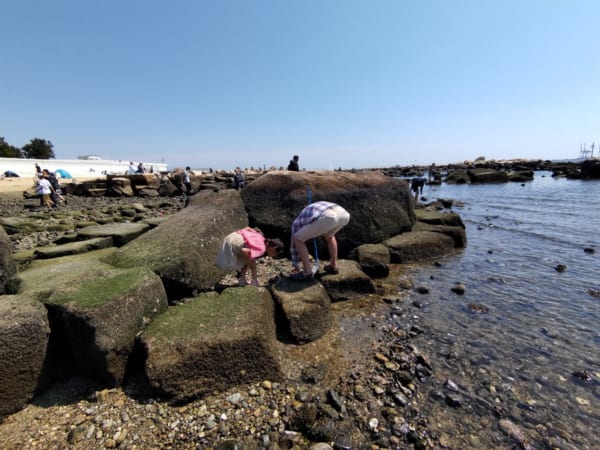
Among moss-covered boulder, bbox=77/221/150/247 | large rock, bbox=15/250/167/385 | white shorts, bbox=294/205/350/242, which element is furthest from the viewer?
moss-covered boulder, bbox=77/221/150/247

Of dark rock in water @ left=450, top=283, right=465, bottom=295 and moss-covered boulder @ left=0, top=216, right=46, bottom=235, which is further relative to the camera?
moss-covered boulder @ left=0, top=216, right=46, bottom=235

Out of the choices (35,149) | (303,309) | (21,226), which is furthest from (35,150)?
(303,309)

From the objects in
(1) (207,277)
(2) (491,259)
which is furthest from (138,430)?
(2) (491,259)

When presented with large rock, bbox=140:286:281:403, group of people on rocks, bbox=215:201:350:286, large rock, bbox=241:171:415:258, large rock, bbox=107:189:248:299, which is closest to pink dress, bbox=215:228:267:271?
group of people on rocks, bbox=215:201:350:286

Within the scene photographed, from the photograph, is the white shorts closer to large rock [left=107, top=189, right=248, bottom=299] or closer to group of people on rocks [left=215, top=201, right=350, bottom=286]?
group of people on rocks [left=215, top=201, right=350, bottom=286]

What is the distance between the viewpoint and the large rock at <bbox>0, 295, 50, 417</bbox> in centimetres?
308

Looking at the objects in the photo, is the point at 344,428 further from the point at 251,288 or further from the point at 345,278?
the point at 345,278

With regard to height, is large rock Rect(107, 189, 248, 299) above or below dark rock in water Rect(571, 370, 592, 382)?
above

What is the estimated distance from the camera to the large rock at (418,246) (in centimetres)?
864

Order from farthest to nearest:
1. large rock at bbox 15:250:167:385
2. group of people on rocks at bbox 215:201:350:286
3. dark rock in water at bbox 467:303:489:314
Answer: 1. dark rock in water at bbox 467:303:489:314
2. group of people on rocks at bbox 215:201:350:286
3. large rock at bbox 15:250:167:385

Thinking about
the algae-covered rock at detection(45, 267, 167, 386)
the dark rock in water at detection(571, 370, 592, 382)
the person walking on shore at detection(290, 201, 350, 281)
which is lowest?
→ the dark rock in water at detection(571, 370, 592, 382)

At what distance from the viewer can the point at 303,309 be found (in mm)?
4641

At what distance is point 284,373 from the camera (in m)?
3.86

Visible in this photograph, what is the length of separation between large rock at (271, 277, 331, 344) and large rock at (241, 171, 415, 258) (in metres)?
3.21
